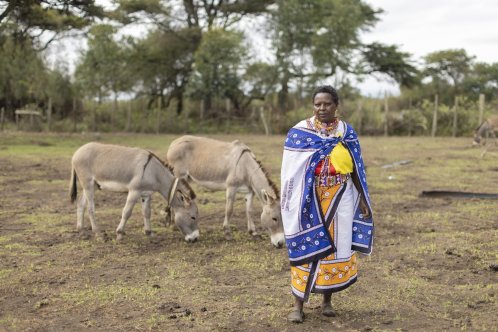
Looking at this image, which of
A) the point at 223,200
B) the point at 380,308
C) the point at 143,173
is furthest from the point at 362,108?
the point at 380,308

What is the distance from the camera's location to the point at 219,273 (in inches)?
252

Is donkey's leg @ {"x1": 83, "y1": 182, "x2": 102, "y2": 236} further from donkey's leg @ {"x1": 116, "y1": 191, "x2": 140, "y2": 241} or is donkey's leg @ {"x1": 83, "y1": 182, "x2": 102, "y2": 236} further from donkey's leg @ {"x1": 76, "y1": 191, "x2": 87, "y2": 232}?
donkey's leg @ {"x1": 116, "y1": 191, "x2": 140, "y2": 241}

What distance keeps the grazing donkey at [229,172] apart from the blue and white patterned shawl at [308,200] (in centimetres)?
271

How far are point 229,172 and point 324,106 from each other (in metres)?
4.11

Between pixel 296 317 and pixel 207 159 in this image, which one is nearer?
pixel 296 317

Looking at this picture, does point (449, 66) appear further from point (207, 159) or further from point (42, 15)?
point (207, 159)

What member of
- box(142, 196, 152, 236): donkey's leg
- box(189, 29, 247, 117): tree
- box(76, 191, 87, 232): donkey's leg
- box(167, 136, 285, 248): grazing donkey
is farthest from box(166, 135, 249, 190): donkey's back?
box(189, 29, 247, 117): tree

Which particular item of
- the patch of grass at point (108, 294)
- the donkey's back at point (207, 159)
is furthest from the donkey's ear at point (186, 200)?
the patch of grass at point (108, 294)

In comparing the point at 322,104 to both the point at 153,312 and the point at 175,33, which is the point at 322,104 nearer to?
the point at 153,312

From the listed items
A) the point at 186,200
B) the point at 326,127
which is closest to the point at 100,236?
the point at 186,200

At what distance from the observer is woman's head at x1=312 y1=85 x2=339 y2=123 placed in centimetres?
470

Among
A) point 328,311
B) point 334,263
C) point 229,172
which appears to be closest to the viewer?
point 334,263

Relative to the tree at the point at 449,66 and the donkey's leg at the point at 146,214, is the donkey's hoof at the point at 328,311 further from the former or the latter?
the tree at the point at 449,66

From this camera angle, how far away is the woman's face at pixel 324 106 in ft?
15.4
